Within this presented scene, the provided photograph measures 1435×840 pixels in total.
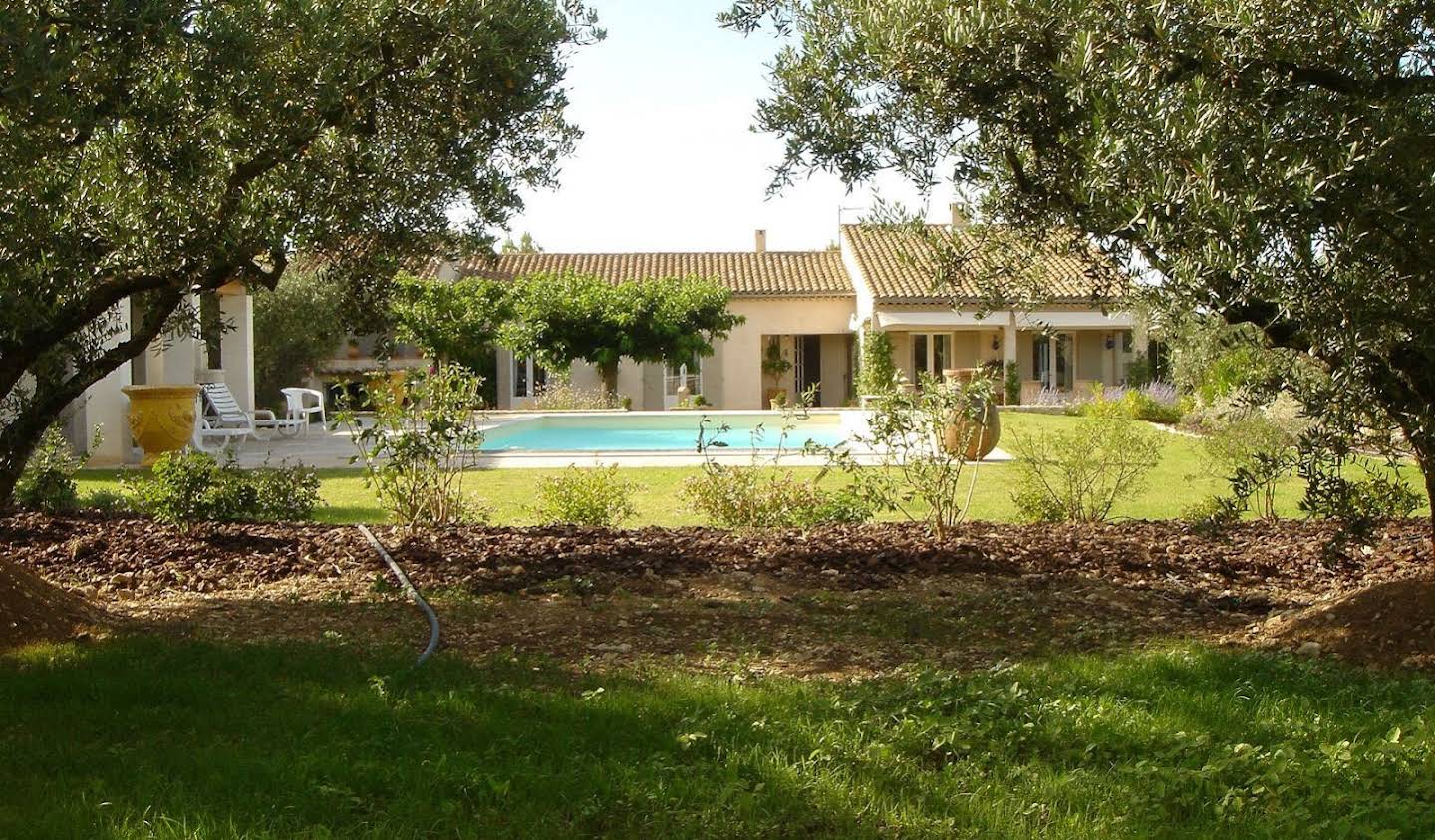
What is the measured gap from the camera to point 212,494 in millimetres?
9156

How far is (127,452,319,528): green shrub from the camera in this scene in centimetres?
902

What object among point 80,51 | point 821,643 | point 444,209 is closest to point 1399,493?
point 821,643

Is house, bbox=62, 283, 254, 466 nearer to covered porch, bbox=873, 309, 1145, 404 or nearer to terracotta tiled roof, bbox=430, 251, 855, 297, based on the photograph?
terracotta tiled roof, bbox=430, 251, 855, 297

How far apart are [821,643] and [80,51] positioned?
410 cm

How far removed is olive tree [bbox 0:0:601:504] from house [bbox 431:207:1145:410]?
79.9 feet

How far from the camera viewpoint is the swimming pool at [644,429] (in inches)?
920

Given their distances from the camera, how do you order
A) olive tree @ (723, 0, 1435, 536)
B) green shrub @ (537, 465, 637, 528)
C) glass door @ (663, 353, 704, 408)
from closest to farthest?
olive tree @ (723, 0, 1435, 536) → green shrub @ (537, 465, 637, 528) → glass door @ (663, 353, 704, 408)

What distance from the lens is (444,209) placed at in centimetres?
744

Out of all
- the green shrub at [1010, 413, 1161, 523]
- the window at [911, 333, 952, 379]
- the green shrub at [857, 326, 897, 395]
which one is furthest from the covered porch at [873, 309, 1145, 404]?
the green shrub at [1010, 413, 1161, 523]

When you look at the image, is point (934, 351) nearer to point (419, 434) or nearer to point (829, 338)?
point (829, 338)

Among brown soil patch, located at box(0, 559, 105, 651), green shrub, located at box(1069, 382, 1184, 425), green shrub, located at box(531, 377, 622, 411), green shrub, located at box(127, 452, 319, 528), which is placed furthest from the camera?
green shrub, located at box(531, 377, 622, 411)

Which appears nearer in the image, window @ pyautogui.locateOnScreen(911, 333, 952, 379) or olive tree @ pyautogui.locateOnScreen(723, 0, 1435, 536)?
olive tree @ pyautogui.locateOnScreen(723, 0, 1435, 536)

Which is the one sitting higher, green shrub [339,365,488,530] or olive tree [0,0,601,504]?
olive tree [0,0,601,504]

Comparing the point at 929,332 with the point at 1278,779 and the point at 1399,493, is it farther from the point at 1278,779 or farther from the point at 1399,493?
the point at 1278,779
